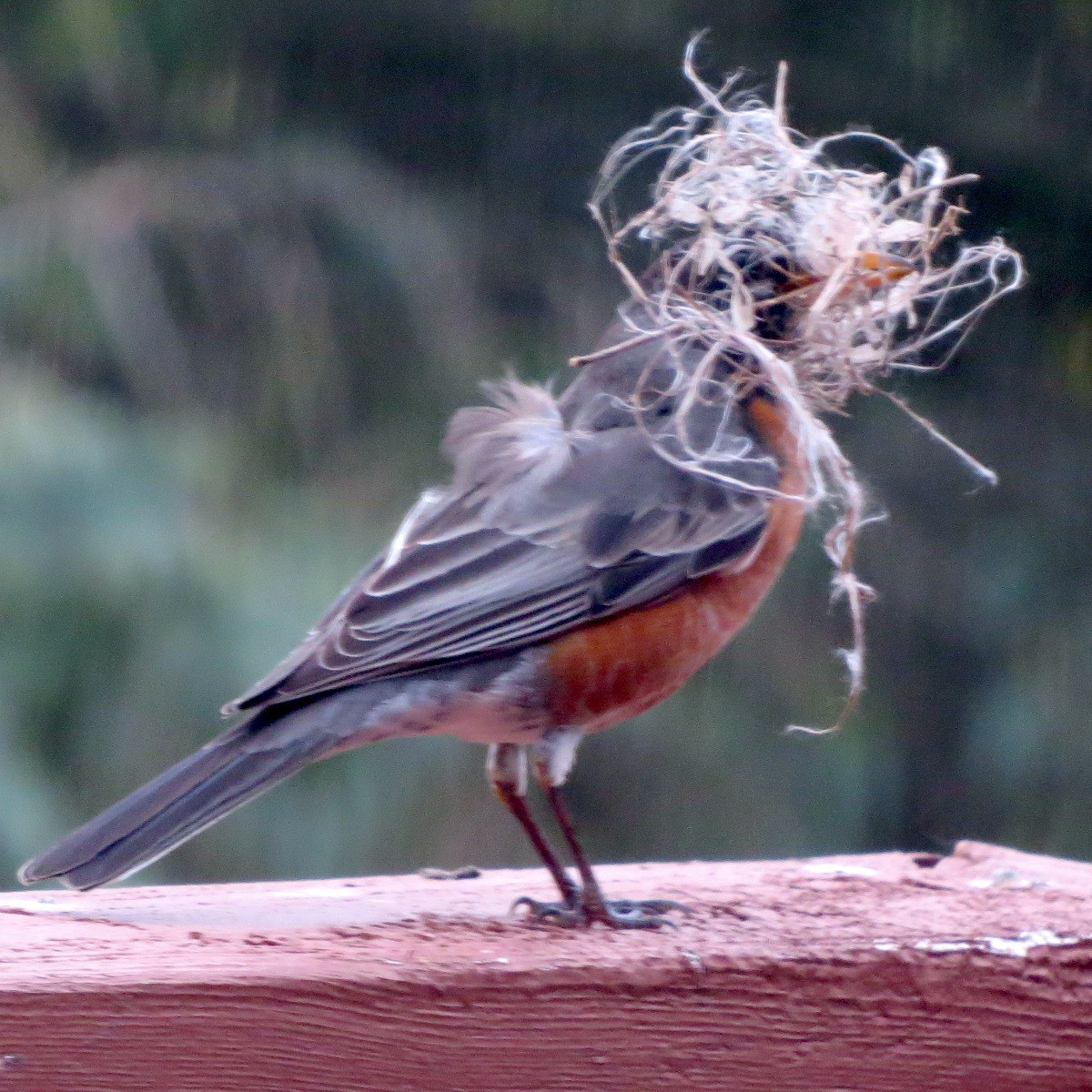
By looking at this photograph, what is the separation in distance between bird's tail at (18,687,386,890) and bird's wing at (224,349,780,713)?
0.15 ft

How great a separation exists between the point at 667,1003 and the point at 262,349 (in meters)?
3.18

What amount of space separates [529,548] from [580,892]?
1.72 ft

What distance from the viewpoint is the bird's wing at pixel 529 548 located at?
2438 millimetres

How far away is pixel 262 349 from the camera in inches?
188

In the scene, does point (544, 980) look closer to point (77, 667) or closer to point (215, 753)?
point (215, 753)

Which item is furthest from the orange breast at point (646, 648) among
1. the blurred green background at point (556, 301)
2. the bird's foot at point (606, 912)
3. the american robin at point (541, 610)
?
the blurred green background at point (556, 301)

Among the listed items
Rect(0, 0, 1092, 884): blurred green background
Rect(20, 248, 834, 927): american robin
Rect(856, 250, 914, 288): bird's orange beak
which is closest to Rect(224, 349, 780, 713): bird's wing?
Rect(20, 248, 834, 927): american robin

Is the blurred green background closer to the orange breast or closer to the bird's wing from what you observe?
the bird's wing

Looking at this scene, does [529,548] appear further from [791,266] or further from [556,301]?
[556,301]

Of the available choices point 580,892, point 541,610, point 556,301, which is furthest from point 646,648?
point 556,301

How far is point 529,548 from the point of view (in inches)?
101

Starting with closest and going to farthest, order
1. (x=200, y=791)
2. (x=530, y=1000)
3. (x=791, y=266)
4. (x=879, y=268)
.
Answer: (x=530, y=1000) < (x=200, y=791) < (x=879, y=268) < (x=791, y=266)

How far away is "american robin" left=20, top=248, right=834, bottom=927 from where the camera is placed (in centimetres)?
233

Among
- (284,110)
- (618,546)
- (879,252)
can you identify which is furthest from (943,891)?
(284,110)
